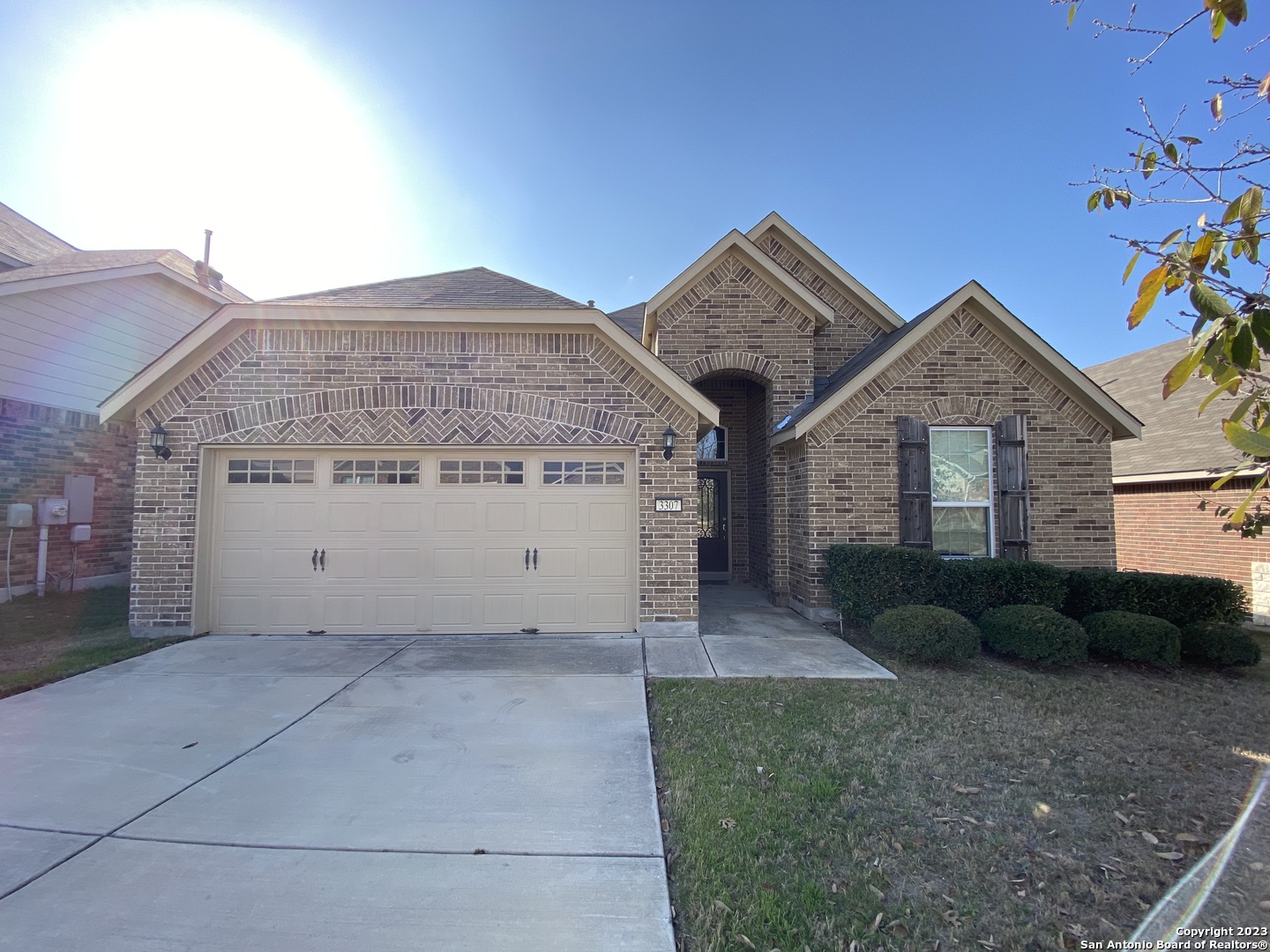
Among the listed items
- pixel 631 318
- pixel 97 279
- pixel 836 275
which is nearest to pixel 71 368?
pixel 97 279

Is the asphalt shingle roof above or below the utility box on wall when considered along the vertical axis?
above

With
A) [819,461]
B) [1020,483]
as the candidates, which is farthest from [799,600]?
[1020,483]

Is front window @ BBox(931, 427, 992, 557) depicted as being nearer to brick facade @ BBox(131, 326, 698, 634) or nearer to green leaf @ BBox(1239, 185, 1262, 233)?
brick facade @ BBox(131, 326, 698, 634)

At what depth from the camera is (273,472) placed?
8.13 m

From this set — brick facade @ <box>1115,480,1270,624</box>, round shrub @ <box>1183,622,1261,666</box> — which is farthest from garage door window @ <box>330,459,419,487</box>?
brick facade @ <box>1115,480,1270,624</box>

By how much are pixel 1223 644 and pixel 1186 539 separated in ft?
20.5

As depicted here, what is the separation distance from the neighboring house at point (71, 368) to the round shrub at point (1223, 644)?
16.0 metres

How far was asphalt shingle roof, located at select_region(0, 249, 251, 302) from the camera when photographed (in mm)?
10227

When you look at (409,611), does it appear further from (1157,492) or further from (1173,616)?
(1157,492)

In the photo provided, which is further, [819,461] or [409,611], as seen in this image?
[819,461]

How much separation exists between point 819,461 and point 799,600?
89.3 inches

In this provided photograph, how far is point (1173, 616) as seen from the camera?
24.0 feet

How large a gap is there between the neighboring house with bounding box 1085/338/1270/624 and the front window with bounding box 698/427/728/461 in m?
7.41

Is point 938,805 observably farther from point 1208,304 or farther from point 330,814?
point 330,814
